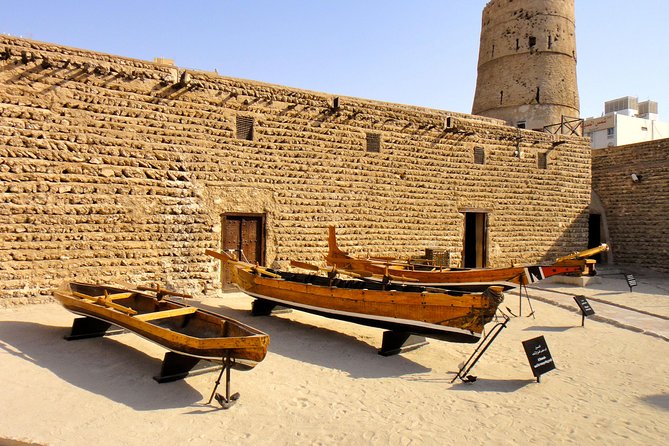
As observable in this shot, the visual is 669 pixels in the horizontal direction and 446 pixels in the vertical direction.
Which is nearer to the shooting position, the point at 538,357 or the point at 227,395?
the point at 227,395

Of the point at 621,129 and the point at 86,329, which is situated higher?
the point at 621,129

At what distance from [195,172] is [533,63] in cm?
1550

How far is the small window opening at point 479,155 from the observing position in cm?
1428

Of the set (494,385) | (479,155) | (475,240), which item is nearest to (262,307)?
(494,385)

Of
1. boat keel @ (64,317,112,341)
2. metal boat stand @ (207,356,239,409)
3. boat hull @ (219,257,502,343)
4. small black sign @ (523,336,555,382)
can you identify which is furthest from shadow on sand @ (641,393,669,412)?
boat keel @ (64,317,112,341)

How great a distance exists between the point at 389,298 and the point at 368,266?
3.29 m

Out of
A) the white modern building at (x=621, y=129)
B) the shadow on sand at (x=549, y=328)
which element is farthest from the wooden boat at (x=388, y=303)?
the white modern building at (x=621, y=129)

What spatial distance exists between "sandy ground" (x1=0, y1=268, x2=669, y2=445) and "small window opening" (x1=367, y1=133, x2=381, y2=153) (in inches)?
226

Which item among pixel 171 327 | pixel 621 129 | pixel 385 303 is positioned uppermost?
pixel 621 129

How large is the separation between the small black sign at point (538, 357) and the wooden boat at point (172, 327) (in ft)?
11.2

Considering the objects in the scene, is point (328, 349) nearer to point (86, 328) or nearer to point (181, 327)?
point (181, 327)

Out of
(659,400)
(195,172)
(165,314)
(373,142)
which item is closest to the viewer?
(659,400)

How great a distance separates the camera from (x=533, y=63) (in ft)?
63.1

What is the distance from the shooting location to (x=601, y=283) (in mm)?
14930
